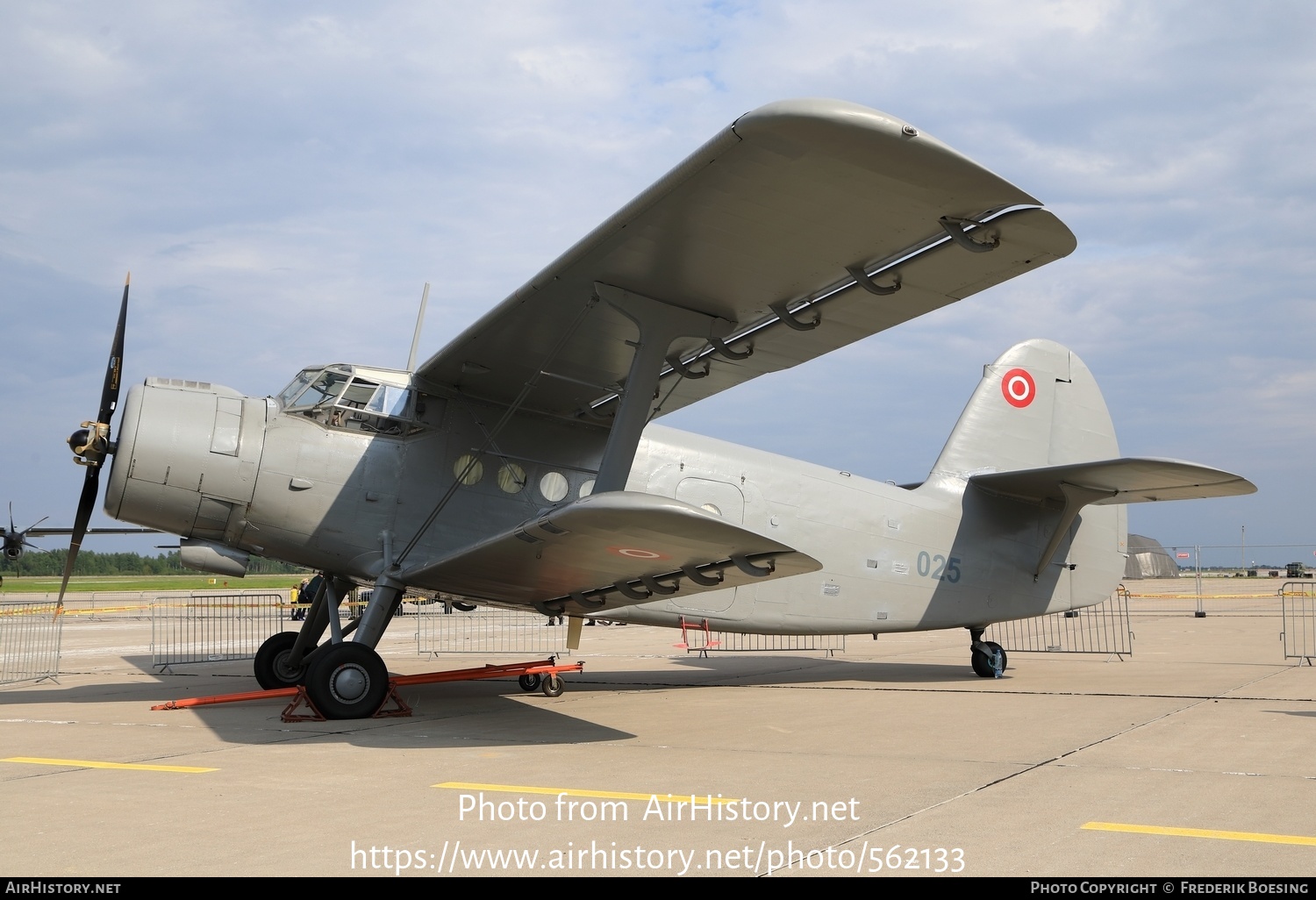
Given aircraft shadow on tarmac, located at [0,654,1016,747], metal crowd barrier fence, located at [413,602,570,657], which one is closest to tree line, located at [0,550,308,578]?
metal crowd barrier fence, located at [413,602,570,657]

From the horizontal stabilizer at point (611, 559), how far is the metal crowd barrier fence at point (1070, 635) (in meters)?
9.01

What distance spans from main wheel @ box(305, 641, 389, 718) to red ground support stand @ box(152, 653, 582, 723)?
10cm

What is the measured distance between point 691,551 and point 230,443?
422cm

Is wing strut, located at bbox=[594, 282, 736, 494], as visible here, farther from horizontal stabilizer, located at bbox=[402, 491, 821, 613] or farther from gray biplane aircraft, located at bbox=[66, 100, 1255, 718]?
horizontal stabilizer, located at bbox=[402, 491, 821, 613]

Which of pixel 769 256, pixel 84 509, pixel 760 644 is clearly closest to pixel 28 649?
pixel 84 509

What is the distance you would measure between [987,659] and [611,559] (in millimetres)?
6217

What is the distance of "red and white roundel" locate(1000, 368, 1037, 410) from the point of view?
12273 millimetres

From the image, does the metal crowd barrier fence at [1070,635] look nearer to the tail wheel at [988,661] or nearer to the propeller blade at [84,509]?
the tail wheel at [988,661]

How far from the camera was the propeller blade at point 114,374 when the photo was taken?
323 inches

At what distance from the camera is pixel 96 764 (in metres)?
5.98

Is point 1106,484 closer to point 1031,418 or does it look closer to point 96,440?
point 1031,418

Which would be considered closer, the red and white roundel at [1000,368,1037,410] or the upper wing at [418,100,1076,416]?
the upper wing at [418,100,1076,416]

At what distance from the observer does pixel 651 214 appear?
6.45 meters
